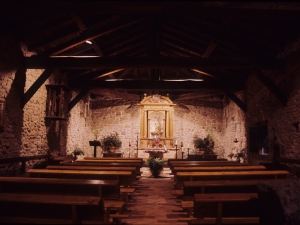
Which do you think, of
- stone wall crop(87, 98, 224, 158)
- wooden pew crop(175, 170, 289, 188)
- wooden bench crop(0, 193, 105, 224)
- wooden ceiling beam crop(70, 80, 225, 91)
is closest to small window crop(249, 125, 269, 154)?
wooden ceiling beam crop(70, 80, 225, 91)

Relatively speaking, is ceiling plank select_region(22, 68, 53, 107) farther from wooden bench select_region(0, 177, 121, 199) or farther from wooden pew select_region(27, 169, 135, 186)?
wooden bench select_region(0, 177, 121, 199)

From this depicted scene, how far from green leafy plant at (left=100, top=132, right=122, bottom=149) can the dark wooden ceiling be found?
133 inches

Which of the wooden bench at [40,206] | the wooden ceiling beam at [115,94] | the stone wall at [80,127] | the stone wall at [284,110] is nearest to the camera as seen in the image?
the wooden bench at [40,206]

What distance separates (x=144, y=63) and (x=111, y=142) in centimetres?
618

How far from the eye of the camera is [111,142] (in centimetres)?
1234

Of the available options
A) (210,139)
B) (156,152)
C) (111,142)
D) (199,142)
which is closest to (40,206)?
(156,152)

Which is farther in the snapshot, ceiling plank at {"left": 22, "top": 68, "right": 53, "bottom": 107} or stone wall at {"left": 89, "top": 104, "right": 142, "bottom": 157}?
stone wall at {"left": 89, "top": 104, "right": 142, "bottom": 157}

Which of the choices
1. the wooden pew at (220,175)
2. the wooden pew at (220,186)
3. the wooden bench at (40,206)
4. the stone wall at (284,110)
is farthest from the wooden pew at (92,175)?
the stone wall at (284,110)

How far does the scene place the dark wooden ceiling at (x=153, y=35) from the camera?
12.5 feet

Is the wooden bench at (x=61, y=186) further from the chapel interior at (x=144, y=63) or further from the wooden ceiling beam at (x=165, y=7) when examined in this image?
the wooden ceiling beam at (x=165, y=7)

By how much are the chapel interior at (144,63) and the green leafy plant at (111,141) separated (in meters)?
0.77

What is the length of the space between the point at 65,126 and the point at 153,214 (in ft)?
20.7

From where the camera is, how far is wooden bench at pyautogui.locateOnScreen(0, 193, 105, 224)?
8.52ft

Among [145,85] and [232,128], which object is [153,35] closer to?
[145,85]
